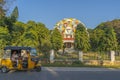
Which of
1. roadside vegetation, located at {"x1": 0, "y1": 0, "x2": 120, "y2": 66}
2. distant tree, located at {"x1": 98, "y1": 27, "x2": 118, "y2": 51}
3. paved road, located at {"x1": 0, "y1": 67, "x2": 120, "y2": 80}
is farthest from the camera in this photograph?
Answer: distant tree, located at {"x1": 98, "y1": 27, "x2": 118, "y2": 51}

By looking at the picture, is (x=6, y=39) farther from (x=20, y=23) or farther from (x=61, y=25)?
(x=61, y=25)

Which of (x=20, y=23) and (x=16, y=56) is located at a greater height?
(x=20, y=23)

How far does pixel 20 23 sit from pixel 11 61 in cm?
3032

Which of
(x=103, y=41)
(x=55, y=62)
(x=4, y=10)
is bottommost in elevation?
(x=55, y=62)

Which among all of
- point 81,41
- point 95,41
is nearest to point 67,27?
point 81,41

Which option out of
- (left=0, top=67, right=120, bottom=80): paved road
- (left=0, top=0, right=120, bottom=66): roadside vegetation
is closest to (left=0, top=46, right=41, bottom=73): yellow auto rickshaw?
(left=0, top=67, right=120, bottom=80): paved road

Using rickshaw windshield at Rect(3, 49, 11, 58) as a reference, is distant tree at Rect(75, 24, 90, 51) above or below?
above

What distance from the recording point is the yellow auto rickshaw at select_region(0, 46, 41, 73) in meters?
22.5

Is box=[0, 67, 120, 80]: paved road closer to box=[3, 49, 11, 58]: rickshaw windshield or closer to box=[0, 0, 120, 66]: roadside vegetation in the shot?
box=[3, 49, 11, 58]: rickshaw windshield

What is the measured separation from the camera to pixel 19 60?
74.3 ft

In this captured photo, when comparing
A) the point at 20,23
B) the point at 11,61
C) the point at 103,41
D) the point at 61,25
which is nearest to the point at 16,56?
the point at 11,61

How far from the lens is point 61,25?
82.2m

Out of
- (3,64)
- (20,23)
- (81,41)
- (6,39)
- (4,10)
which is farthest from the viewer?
(20,23)

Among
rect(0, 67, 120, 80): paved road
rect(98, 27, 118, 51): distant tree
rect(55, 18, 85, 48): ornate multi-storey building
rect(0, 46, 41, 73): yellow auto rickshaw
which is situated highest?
rect(55, 18, 85, 48): ornate multi-storey building
